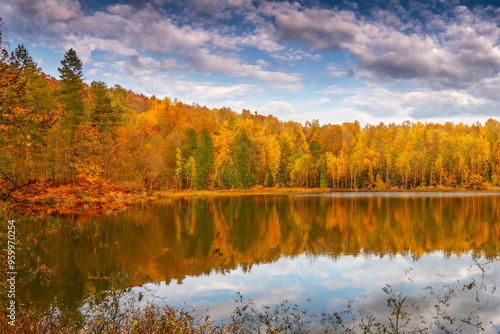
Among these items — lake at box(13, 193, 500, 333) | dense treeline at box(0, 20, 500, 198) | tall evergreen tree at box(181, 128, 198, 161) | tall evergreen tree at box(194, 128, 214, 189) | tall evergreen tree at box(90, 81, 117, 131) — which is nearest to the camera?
lake at box(13, 193, 500, 333)

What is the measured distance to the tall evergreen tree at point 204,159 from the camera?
264 ft

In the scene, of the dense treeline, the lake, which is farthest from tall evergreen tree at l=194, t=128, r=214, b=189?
the lake

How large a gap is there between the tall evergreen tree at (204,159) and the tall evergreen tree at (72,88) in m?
32.0

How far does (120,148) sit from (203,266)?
42898 mm

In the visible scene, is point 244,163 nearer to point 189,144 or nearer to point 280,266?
point 189,144

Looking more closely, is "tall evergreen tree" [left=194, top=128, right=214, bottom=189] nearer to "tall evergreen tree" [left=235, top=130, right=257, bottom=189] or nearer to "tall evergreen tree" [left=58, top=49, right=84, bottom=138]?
"tall evergreen tree" [left=235, top=130, right=257, bottom=189]

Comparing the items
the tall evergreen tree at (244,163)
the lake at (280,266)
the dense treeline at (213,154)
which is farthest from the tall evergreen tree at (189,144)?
the lake at (280,266)

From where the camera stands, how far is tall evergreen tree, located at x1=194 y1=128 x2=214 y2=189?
8044 cm

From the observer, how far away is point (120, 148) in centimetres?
5572

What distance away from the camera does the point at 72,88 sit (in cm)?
5225

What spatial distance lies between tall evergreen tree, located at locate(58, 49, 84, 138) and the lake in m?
25.0

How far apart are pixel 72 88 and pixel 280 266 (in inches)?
1917

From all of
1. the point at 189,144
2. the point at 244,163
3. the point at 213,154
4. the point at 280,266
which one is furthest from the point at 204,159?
the point at 280,266

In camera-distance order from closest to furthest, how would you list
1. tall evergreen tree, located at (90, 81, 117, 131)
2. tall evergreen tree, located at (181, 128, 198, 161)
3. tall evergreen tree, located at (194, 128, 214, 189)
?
tall evergreen tree, located at (90, 81, 117, 131)
tall evergreen tree, located at (194, 128, 214, 189)
tall evergreen tree, located at (181, 128, 198, 161)
